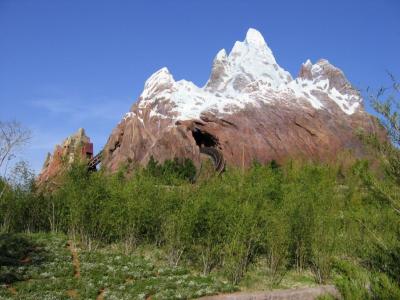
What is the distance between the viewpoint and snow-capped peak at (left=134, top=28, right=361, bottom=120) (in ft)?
189

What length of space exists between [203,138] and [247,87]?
10.5m

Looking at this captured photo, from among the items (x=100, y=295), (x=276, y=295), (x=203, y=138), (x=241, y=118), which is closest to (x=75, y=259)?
(x=100, y=295)

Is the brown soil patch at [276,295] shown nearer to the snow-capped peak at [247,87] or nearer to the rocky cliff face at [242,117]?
the rocky cliff face at [242,117]

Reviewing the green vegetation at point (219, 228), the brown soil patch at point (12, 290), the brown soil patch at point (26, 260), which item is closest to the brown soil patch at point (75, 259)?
the green vegetation at point (219, 228)

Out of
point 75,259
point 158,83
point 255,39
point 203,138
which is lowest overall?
point 75,259

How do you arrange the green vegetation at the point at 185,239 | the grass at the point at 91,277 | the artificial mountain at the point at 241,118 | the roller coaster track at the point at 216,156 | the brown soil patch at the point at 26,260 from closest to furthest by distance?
1. the grass at the point at 91,277
2. the green vegetation at the point at 185,239
3. the brown soil patch at the point at 26,260
4. the roller coaster track at the point at 216,156
5. the artificial mountain at the point at 241,118

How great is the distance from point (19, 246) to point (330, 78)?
5886 cm

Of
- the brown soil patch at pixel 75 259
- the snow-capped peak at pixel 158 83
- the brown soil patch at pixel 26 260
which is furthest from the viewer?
the snow-capped peak at pixel 158 83

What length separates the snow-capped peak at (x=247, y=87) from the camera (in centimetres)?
5747

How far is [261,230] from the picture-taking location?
1337cm

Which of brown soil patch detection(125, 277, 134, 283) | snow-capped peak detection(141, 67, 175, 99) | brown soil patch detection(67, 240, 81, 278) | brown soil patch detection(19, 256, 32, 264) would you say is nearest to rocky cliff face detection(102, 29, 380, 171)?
snow-capped peak detection(141, 67, 175, 99)

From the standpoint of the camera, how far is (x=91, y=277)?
11562 mm

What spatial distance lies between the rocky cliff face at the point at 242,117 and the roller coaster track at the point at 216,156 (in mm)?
1060

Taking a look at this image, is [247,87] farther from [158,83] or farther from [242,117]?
[158,83]
